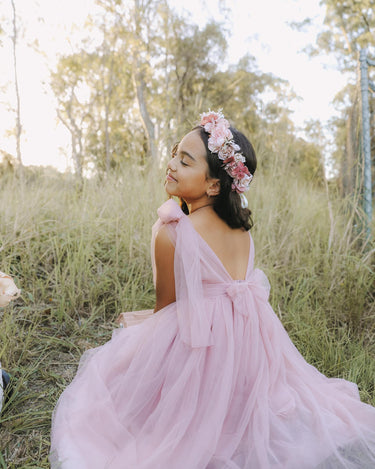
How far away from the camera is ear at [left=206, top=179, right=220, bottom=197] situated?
5.26ft

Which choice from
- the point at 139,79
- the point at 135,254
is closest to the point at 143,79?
the point at 139,79

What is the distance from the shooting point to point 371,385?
84.9 inches

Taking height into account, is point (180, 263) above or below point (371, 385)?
above

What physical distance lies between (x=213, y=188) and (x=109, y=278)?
1.52 meters

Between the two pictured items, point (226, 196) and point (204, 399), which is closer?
point (204, 399)

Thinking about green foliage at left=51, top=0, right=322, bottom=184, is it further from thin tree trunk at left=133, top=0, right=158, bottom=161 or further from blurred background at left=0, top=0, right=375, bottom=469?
blurred background at left=0, top=0, right=375, bottom=469

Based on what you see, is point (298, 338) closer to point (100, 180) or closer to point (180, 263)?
point (180, 263)

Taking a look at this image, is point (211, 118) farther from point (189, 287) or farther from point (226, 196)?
point (189, 287)

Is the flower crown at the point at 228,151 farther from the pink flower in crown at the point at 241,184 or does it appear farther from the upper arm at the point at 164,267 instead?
the upper arm at the point at 164,267

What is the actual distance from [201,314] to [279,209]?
2.41 metres

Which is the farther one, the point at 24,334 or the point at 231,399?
the point at 24,334

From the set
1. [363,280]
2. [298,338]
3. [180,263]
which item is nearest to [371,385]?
[298,338]

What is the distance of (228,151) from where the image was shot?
5.12 ft

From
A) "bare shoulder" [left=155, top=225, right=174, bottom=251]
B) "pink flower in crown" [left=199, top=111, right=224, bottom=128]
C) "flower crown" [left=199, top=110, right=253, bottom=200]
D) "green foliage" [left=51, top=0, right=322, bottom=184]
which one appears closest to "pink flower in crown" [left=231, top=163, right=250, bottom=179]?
→ "flower crown" [left=199, top=110, right=253, bottom=200]
